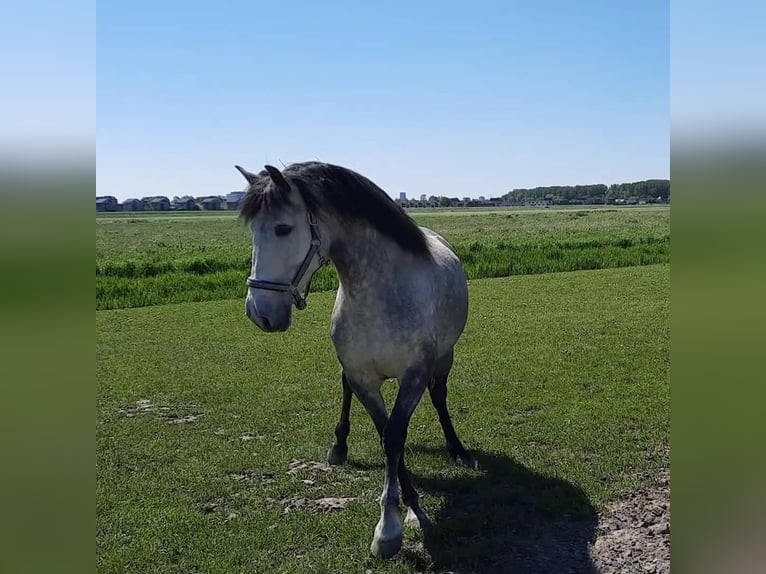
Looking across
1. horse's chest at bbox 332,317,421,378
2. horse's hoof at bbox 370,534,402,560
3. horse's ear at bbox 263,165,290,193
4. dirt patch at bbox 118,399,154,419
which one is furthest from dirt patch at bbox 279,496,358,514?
dirt patch at bbox 118,399,154,419

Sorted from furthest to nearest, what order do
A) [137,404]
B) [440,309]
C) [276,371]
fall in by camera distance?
[276,371], [137,404], [440,309]

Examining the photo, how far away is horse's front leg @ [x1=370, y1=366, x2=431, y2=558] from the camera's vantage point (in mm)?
3516

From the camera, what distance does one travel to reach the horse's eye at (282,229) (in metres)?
3.09

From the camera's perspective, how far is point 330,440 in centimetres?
564

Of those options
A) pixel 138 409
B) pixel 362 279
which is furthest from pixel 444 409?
pixel 138 409

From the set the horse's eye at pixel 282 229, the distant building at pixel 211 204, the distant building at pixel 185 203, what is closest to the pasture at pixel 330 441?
the horse's eye at pixel 282 229

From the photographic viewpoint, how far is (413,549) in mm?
3607

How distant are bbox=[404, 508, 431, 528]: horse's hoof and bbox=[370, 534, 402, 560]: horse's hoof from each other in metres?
0.34

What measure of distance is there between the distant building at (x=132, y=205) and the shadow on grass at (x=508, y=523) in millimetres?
83698
